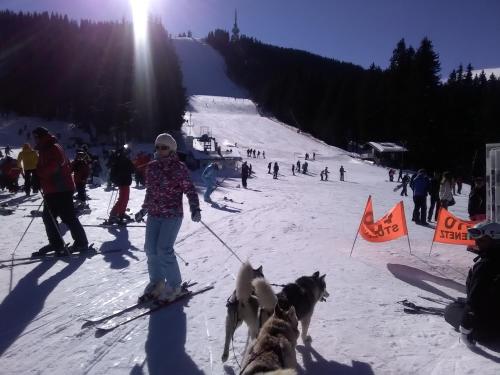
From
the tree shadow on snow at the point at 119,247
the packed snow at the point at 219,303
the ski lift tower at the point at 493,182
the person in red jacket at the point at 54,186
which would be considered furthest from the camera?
the tree shadow on snow at the point at 119,247

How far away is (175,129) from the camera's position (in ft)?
175

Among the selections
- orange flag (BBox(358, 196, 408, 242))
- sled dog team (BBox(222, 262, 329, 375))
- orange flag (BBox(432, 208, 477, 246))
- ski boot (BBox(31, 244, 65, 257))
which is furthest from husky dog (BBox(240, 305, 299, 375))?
orange flag (BBox(432, 208, 477, 246))

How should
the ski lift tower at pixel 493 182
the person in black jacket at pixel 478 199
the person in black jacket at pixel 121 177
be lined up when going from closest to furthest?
the ski lift tower at pixel 493 182 < the person in black jacket at pixel 478 199 < the person in black jacket at pixel 121 177

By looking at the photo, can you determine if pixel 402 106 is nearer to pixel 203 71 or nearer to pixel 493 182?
pixel 493 182

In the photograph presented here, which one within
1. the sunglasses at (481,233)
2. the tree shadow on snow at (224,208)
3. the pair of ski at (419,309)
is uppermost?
the sunglasses at (481,233)

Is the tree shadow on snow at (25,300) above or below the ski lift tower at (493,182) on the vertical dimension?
below

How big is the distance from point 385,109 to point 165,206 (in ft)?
229

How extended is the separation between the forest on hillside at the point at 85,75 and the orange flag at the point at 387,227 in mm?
42365

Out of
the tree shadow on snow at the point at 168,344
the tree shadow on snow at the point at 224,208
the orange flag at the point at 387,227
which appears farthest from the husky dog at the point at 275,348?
the tree shadow on snow at the point at 224,208

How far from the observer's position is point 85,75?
2594 inches

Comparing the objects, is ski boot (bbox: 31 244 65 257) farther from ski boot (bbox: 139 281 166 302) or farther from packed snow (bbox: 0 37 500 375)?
ski boot (bbox: 139 281 166 302)

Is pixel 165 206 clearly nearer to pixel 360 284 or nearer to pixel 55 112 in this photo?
pixel 360 284

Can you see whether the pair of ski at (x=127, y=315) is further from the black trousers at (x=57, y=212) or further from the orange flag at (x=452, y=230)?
A: the orange flag at (x=452, y=230)

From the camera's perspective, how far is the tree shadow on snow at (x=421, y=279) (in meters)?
5.84
